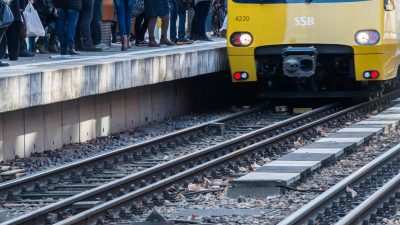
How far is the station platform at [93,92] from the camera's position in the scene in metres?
12.7

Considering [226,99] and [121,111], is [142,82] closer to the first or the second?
[121,111]

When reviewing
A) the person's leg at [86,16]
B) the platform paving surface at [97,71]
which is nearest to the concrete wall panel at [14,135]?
the platform paving surface at [97,71]

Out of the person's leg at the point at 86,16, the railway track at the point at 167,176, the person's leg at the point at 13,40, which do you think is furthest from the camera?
the person's leg at the point at 86,16

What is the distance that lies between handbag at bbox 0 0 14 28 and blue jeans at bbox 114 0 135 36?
13.1 ft

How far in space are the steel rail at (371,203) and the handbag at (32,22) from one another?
A: 19.8ft

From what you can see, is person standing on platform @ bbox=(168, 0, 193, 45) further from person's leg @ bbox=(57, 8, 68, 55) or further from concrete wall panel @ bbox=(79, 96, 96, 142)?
concrete wall panel @ bbox=(79, 96, 96, 142)

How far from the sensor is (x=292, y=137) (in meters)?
14.6

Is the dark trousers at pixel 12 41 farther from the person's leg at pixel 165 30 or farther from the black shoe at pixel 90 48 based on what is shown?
the person's leg at pixel 165 30

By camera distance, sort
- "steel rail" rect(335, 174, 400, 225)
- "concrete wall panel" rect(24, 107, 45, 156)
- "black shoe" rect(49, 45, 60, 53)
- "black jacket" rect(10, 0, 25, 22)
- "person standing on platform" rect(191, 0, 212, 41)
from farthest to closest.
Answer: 1. "person standing on platform" rect(191, 0, 212, 41)
2. "black shoe" rect(49, 45, 60, 53)
3. "black jacket" rect(10, 0, 25, 22)
4. "concrete wall panel" rect(24, 107, 45, 156)
5. "steel rail" rect(335, 174, 400, 225)

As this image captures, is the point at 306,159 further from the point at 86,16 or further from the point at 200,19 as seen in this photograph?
the point at 200,19

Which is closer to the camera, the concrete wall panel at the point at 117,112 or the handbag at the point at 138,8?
the concrete wall panel at the point at 117,112

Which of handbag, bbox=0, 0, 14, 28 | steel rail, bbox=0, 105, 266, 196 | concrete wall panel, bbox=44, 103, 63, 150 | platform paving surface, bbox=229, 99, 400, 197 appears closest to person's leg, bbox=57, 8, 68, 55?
concrete wall panel, bbox=44, 103, 63, 150

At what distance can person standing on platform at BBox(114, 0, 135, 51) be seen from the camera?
680 inches

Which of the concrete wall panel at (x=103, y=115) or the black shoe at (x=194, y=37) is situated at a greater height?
the black shoe at (x=194, y=37)
